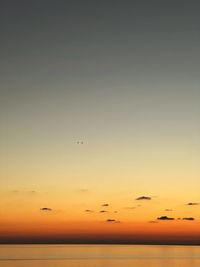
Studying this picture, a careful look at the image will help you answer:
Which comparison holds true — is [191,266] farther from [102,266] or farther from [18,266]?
[18,266]

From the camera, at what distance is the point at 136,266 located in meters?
107

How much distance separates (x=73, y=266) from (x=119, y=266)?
33.7 ft

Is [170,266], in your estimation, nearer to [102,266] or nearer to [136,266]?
[136,266]

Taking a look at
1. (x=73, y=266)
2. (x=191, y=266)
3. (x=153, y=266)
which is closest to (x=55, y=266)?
(x=73, y=266)

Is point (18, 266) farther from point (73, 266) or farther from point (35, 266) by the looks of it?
point (73, 266)

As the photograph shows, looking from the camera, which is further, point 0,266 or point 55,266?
point 55,266

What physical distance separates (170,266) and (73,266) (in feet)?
70.4

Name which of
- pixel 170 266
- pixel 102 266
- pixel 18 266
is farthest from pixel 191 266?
pixel 18 266

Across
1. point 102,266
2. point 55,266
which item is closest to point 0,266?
point 55,266

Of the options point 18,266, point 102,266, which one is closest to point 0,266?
point 18,266

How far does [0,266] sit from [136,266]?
1149 inches

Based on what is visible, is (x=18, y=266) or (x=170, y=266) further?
(x=170, y=266)

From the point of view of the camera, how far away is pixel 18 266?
101m

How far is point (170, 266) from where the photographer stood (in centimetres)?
10838
